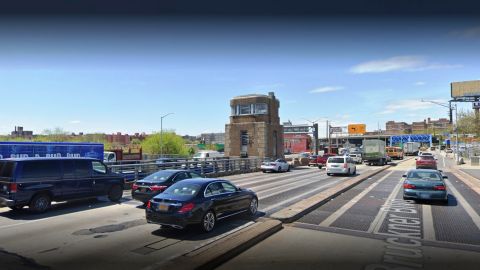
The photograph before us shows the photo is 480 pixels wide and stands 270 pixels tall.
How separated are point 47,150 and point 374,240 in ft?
64.9

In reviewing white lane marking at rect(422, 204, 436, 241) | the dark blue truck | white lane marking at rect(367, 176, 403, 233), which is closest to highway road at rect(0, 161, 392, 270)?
white lane marking at rect(367, 176, 403, 233)

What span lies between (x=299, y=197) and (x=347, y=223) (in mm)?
5416

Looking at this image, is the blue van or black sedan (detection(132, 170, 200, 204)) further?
black sedan (detection(132, 170, 200, 204))

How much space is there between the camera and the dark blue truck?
64.3ft

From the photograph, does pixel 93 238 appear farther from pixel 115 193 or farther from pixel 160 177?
pixel 115 193

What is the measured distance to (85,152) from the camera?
23578 mm

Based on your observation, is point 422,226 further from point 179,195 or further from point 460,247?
point 179,195

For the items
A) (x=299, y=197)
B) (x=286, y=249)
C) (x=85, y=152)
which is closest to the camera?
(x=286, y=249)

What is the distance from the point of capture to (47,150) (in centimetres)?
2170

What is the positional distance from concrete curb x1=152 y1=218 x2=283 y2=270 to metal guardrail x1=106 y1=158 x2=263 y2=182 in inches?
474

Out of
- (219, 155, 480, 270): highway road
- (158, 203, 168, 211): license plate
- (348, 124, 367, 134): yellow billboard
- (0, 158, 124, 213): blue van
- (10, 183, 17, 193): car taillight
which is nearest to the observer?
(219, 155, 480, 270): highway road

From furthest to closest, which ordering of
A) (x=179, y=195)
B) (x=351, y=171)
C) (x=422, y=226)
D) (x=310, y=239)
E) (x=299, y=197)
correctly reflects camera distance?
(x=351, y=171) → (x=299, y=197) → (x=422, y=226) → (x=179, y=195) → (x=310, y=239)

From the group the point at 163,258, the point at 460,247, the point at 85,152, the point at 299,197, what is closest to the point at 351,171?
the point at 299,197

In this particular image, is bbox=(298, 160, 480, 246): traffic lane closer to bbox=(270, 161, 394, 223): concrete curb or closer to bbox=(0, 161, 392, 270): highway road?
bbox=(270, 161, 394, 223): concrete curb
